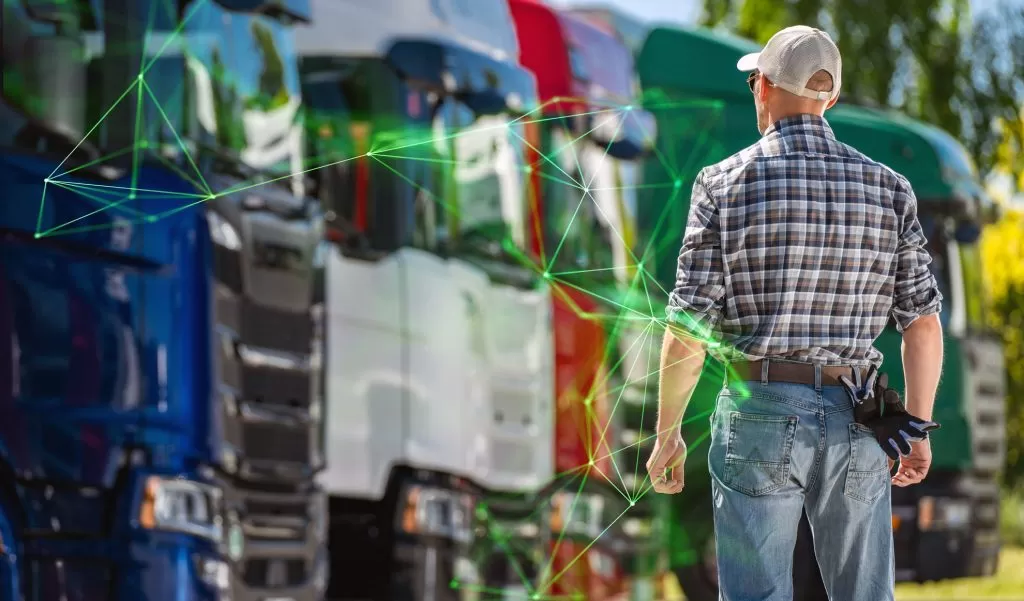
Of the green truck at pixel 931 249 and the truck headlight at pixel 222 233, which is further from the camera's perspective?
the green truck at pixel 931 249

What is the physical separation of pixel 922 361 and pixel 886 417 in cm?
28

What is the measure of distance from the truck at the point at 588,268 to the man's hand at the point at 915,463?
4.76 m

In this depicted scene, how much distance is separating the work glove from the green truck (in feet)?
20.1

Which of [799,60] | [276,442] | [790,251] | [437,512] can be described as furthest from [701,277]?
[437,512]

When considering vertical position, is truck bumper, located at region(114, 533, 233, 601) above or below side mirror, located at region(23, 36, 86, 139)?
below

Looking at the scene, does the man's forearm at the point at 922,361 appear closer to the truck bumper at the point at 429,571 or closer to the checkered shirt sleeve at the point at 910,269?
the checkered shirt sleeve at the point at 910,269

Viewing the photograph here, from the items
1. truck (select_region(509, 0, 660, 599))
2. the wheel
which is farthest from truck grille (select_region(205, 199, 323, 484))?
truck (select_region(509, 0, 660, 599))

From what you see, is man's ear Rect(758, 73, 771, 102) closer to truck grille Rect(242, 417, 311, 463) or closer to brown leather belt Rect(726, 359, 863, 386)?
brown leather belt Rect(726, 359, 863, 386)

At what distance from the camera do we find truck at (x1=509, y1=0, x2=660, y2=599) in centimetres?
906

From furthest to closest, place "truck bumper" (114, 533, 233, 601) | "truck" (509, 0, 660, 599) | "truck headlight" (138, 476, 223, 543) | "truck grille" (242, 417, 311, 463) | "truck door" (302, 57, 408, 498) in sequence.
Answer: "truck" (509, 0, 660, 599)
"truck door" (302, 57, 408, 498)
"truck grille" (242, 417, 311, 463)
"truck headlight" (138, 476, 223, 543)
"truck bumper" (114, 533, 233, 601)

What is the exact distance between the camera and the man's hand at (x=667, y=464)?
12.5 ft

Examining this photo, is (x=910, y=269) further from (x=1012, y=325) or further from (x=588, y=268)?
(x=1012, y=325)

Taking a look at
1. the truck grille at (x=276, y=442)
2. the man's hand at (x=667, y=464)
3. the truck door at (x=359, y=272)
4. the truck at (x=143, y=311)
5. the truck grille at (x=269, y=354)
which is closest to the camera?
the man's hand at (x=667, y=464)

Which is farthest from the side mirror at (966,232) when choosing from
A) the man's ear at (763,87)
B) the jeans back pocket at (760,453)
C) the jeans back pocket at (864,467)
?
the jeans back pocket at (760,453)
